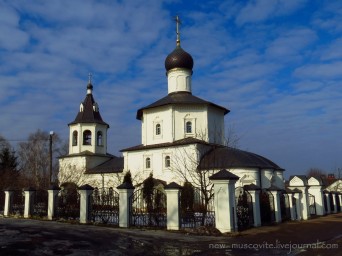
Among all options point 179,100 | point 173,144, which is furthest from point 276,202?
point 179,100

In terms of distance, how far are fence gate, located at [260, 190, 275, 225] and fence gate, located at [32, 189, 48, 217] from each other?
422 inches

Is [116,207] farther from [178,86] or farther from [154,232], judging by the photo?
[178,86]

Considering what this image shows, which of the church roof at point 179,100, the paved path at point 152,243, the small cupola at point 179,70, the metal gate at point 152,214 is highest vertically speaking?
the small cupola at point 179,70

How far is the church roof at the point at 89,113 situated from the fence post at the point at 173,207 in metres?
21.4

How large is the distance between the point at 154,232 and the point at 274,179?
582 inches

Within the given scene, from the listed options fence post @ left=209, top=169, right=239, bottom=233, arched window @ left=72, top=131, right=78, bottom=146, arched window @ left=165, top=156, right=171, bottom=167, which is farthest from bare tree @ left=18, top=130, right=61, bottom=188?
fence post @ left=209, top=169, right=239, bottom=233

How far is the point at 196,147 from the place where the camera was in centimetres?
2434

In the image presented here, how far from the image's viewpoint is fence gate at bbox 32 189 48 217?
1786 centimetres

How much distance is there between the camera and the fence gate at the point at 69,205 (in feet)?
54.7

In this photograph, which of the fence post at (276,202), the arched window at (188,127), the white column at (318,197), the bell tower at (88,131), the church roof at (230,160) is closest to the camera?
the fence post at (276,202)

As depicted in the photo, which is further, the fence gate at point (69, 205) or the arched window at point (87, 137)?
the arched window at point (87, 137)

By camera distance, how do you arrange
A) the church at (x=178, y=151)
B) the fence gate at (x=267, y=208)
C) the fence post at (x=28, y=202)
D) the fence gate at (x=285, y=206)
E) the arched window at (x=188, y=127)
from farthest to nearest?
1. the arched window at (x=188, y=127)
2. the church at (x=178, y=151)
3. the fence gate at (x=285, y=206)
4. the fence post at (x=28, y=202)
5. the fence gate at (x=267, y=208)

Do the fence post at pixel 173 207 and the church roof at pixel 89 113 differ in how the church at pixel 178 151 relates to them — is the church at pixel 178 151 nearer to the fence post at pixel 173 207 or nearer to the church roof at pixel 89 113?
the church roof at pixel 89 113

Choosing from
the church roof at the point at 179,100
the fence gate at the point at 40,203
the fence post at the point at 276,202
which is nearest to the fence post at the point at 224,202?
the fence post at the point at 276,202
